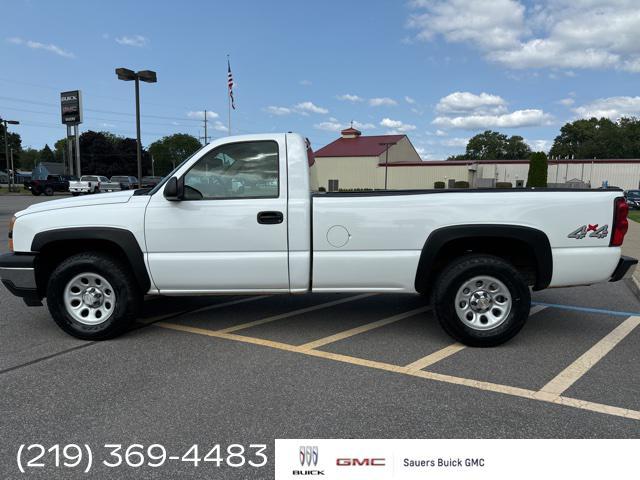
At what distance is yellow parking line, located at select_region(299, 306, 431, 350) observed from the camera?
4.62 metres

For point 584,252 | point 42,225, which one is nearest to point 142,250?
point 42,225

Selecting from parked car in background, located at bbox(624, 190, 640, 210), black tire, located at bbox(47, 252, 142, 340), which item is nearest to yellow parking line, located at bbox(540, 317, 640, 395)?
black tire, located at bbox(47, 252, 142, 340)

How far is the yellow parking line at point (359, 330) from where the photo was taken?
4.62 metres

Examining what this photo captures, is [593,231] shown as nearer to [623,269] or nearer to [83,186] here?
[623,269]

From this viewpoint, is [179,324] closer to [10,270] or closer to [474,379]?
[10,270]

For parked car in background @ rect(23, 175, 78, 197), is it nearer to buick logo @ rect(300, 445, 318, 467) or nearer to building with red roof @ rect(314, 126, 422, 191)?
building with red roof @ rect(314, 126, 422, 191)

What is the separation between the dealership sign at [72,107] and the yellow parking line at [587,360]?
7321cm

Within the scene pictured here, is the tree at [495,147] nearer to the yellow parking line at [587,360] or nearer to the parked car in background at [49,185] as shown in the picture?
the parked car in background at [49,185]

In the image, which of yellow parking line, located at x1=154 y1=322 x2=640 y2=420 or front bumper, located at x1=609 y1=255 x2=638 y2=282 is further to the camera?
front bumper, located at x1=609 y1=255 x2=638 y2=282

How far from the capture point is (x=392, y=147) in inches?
2269

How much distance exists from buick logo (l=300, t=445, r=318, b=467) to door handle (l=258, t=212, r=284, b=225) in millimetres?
2122

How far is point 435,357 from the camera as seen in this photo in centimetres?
430

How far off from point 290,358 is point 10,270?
2755 mm

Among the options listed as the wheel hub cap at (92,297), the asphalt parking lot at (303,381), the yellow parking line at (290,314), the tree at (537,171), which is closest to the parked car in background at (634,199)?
the tree at (537,171)
